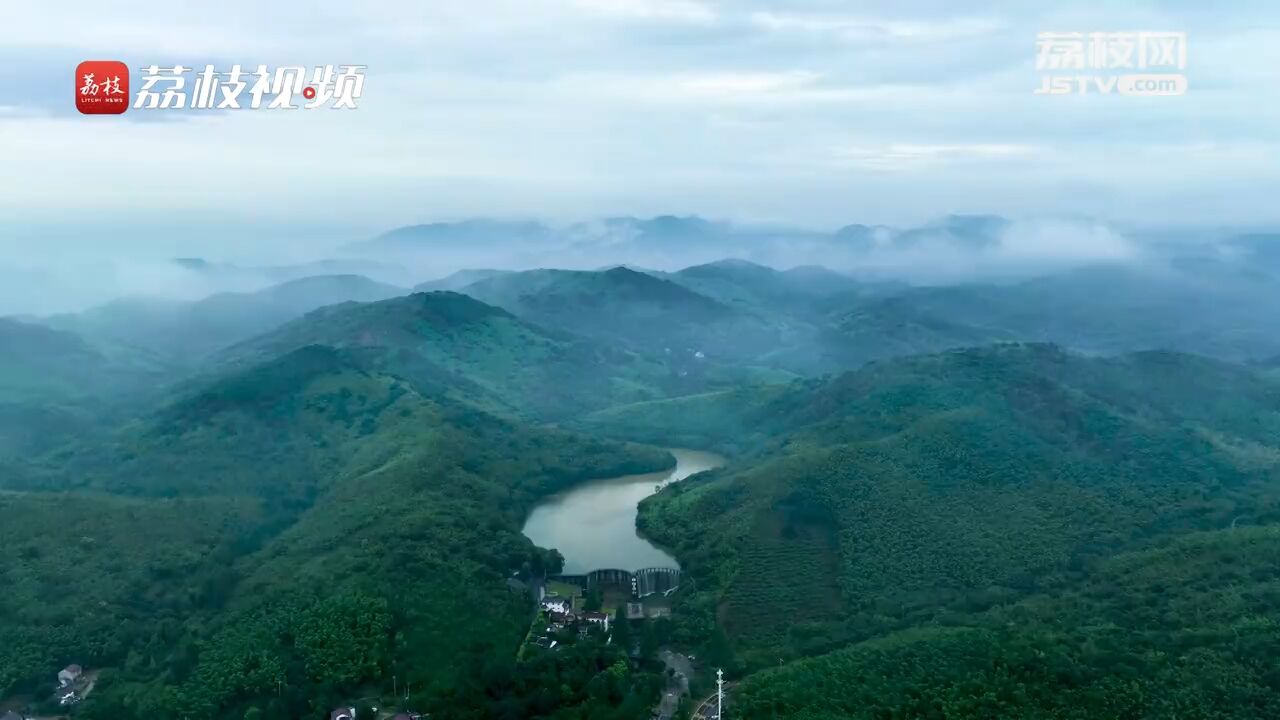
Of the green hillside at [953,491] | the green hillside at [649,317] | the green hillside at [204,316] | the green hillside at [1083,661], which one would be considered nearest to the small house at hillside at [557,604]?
the green hillside at [953,491]

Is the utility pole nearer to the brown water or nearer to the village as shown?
the brown water

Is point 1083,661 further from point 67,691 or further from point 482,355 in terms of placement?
point 482,355

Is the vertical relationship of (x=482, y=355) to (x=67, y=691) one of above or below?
above

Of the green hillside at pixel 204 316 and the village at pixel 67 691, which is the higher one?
the village at pixel 67 691

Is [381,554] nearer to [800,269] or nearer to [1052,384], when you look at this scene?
[1052,384]

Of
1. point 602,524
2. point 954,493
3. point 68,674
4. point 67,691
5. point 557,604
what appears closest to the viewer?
point 67,691

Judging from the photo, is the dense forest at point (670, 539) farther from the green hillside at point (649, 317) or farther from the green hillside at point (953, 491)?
the green hillside at point (649, 317)

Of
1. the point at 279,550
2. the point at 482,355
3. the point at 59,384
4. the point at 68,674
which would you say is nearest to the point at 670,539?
the point at 279,550
